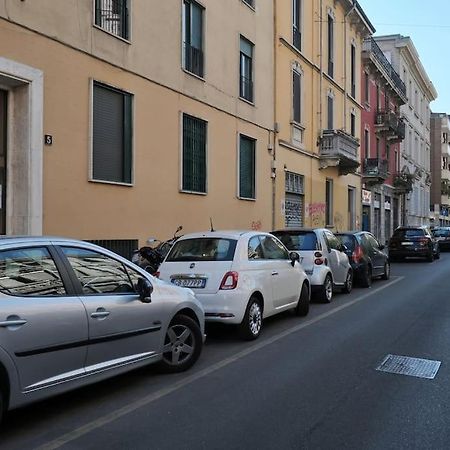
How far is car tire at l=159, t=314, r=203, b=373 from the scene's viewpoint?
20.1 ft

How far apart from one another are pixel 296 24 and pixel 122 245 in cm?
1500

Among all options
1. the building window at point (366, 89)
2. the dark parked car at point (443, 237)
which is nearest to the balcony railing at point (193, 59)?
the building window at point (366, 89)

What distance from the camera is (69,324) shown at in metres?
4.63

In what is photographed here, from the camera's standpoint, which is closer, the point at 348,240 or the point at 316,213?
the point at 348,240

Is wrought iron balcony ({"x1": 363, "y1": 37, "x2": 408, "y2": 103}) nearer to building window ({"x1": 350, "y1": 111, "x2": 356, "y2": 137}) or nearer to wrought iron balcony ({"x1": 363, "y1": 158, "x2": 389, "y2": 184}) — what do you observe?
building window ({"x1": 350, "y1": 111, "x2": 356, "y2": 137})

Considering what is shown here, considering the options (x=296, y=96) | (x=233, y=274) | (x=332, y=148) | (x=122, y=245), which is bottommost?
(x=233, y=274)

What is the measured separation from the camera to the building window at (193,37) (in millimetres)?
15523

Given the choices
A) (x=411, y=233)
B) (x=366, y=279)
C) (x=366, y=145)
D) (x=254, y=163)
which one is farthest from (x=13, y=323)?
(x=366, y=145)

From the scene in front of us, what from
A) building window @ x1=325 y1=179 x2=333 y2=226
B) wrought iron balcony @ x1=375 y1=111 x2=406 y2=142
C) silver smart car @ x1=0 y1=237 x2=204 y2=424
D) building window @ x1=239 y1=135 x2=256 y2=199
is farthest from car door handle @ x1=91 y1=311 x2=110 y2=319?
wrought iron balcony @ x1=375 y1=111 x2=406 y2=142

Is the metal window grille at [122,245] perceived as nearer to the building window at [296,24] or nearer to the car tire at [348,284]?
the car tire at [348,284]

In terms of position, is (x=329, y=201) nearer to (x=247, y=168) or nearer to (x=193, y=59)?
(x=247, y=168)

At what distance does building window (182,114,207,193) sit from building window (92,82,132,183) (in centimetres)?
249

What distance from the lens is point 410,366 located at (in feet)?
21.4

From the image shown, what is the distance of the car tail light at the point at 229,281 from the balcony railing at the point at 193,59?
30.0 feet
